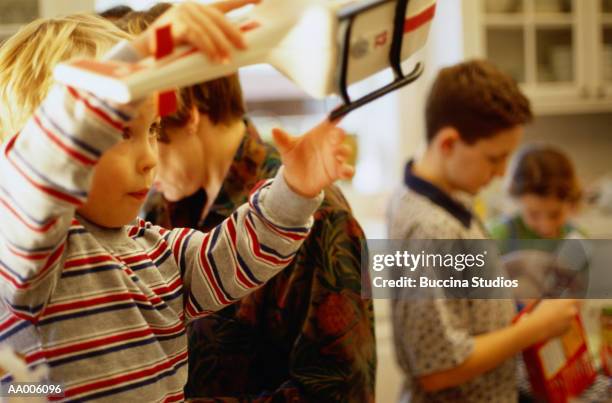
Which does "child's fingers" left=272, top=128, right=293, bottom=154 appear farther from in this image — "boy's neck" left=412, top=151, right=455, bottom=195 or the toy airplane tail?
"boy's neck" left=412, top=151, right=455, bottom=195

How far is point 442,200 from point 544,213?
794mm

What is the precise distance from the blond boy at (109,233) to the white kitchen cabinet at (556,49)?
6.36ft

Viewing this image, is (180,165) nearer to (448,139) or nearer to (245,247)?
(245,247)

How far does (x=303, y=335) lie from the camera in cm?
75

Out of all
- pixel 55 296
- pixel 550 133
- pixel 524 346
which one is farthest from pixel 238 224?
pixel 550 133

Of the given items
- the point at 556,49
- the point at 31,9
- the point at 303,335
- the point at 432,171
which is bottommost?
the point at 303,335

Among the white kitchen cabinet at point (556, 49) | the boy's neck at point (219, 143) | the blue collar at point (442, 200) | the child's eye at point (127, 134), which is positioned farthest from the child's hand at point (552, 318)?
the white kitchen cabinet at point (556, 49)

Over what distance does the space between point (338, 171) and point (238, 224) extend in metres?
0.12

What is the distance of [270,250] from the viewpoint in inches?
23.4

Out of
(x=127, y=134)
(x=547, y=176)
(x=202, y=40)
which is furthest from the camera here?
(x=547, y=176)

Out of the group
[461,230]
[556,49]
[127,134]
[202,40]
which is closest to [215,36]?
[202,40]

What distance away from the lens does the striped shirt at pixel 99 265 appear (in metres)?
0.43

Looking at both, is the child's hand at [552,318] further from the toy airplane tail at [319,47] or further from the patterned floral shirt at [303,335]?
the toy airplane tail at [319,47]

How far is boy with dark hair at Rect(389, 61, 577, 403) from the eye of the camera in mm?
1058
